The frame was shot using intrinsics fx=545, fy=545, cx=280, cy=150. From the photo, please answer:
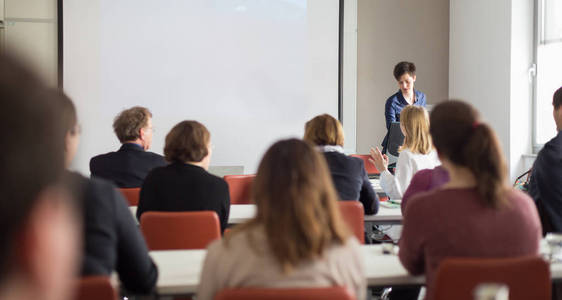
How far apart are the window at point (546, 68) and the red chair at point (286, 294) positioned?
5.46 metres

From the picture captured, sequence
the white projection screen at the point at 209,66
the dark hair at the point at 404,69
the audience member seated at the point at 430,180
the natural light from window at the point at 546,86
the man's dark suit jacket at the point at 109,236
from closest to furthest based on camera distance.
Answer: the man's dark suit jacket at the point at 109,236
the audience member seated at the point at 430,180
the dark hair at the point at 404,69
the white projection screen at the point at 209,66
the natural light from window at the point at 546,86

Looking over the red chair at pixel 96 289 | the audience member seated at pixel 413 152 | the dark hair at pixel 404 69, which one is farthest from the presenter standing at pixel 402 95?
the red chair at pixel 96 289

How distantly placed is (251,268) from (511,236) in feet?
2.67

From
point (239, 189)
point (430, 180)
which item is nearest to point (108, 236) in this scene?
point (430, 180)

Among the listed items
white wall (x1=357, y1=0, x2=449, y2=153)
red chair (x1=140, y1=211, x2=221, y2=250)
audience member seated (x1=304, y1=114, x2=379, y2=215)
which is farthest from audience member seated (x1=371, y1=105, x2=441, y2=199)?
white wall (x1=357, y1=0, x2=449, y2=153)

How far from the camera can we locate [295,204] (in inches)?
53.1

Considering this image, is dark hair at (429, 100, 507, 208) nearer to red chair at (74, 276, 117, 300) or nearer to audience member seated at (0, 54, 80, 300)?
red chair at (74, 276, 117, 300)

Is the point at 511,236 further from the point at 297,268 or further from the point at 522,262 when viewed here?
the point at 297,268

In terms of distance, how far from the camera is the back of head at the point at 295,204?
134cm

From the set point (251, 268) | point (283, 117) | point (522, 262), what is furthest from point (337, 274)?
point (283, 117)

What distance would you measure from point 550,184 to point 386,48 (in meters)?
4.16

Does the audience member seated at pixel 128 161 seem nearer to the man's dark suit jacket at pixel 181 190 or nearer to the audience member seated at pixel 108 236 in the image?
the man's dark suit jacket at pixel 181 190

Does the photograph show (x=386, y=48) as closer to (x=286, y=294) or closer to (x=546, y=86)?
(x=546, y=86)

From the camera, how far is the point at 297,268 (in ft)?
4.46
